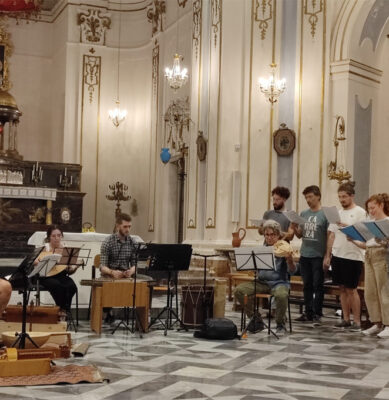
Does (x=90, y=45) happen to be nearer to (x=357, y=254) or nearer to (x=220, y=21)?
(x=220, y=21)

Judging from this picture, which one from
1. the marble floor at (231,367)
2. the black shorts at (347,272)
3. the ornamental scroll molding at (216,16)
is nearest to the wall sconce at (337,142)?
the ornamental scroll molding at (216,16)

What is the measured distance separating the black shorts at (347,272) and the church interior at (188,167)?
1.82 ft

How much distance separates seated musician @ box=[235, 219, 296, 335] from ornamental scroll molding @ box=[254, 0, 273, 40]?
20.6ft

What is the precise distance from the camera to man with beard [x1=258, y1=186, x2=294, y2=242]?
30.2ft

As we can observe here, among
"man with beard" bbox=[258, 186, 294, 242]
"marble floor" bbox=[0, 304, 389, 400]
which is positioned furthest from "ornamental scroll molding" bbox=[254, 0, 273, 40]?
"marble floor" bbox=[0, 304, 389, 400]

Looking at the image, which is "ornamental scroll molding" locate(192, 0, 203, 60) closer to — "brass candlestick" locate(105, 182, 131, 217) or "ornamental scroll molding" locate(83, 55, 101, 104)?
"ornamental scroll molding" locate(83, 55, 101, 104)

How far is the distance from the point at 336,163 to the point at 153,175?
24.6 feet

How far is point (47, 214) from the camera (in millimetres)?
17578

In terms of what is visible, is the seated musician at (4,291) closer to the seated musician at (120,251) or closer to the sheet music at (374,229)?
the seated musician at (120,251)

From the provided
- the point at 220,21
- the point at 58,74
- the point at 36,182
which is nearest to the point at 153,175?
the point at 36,182

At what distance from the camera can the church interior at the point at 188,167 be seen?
6.27 m

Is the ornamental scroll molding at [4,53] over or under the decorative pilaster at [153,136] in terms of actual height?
over

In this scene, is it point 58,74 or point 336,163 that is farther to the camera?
point 58,74

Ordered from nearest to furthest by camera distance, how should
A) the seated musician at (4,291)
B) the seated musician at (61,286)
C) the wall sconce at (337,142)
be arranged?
the seated musician at (4,291) → the seated musician at (61,286) → the wall sconce at (337,142)
